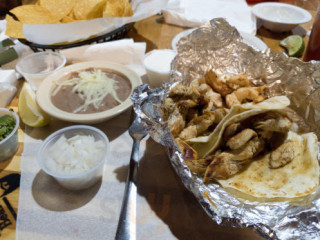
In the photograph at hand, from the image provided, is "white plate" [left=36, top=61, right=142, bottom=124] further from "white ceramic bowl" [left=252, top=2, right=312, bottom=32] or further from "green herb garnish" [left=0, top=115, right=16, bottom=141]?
"white ceramic bowl" [left=252, top=2, right=312, bottom=32]

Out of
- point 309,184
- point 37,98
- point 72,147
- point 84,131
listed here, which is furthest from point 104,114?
point 309,184

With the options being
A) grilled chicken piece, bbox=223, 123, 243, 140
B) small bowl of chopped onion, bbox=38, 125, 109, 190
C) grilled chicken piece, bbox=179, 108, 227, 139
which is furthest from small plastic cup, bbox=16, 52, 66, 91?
grilled chicken piece, bbox=223, 123, 243, 140

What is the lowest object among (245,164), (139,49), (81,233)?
(81,233)

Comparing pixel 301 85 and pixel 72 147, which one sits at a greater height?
pixel 301 85

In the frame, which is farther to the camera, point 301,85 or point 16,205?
point 301,85

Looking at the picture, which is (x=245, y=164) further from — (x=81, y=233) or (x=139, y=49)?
(x=139, y=49)

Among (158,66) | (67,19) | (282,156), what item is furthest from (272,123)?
(67,19)
